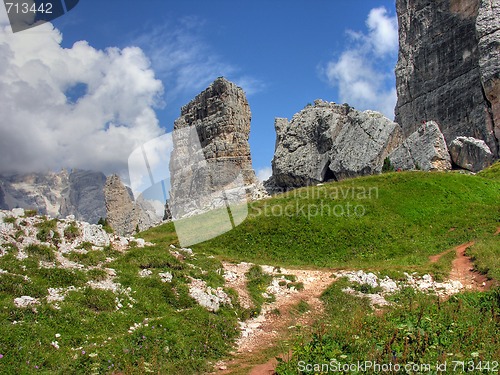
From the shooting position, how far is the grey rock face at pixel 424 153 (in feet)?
198

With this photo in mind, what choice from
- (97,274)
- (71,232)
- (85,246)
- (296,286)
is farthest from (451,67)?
(97,274)

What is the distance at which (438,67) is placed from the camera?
91312mm

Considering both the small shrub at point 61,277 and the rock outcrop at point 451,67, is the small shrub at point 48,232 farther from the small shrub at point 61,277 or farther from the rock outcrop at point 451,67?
the rock outcrop at point 451,67

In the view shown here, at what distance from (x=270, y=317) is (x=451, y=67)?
296 ft

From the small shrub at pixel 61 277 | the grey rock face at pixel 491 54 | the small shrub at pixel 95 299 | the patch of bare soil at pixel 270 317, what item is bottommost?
the patch of bare soil at pixel 270 317

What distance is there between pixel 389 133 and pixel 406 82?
4474 cm

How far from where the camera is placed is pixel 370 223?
115ft

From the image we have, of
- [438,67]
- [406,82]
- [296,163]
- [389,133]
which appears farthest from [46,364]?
[406,82]

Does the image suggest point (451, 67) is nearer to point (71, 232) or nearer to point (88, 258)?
point (71, 232)

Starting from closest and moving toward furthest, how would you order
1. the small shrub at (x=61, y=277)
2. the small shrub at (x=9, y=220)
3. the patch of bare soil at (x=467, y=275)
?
the small shrub at (x=61, y=277) < the small shrub at (x=9, y=220) < the patch of bare soil at (x=467, y=275)

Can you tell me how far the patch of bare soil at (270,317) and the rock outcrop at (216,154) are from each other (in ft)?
176

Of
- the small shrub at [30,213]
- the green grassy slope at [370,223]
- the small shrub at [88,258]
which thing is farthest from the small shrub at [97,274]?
the green grassy slope at [370,223]

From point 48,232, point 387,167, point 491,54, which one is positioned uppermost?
point 491,54

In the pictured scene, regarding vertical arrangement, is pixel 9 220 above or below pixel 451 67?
below
